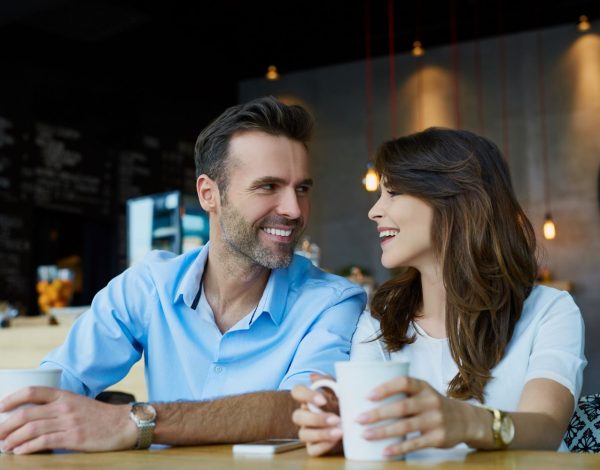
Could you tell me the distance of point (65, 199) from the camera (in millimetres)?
6648

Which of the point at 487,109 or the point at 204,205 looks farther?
the point at 487,109

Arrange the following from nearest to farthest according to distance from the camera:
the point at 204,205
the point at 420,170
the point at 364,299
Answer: the point at 420,170, the point at 364,299, the point at 204,205

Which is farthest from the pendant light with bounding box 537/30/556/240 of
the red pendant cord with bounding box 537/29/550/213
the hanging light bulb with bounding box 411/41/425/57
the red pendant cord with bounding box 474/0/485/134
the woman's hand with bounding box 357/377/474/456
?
the woman's hand with bounding box 357/377/474/456

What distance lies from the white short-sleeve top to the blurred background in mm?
4281

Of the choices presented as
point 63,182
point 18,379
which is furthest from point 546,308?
point 63,182

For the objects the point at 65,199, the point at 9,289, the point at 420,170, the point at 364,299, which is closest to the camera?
the point at 420,170

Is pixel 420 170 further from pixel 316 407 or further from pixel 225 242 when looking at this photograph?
pixel 316 407

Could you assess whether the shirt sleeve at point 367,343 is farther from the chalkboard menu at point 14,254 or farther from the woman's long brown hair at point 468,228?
the chalkboard menu at point 14,254

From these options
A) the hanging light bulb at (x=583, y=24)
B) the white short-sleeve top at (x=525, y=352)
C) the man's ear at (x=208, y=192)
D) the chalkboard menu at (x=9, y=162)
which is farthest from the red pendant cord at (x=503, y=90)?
the white short-sleeve top at (x=525, y=352)

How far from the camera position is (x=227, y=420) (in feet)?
4.32

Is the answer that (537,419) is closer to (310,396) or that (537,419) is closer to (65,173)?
(310,396)

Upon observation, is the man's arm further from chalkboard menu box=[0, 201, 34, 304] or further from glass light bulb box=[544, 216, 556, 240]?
glass light bulb box=[544, 216, 556, 240]

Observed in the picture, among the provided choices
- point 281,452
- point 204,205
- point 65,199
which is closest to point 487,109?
point 65,199

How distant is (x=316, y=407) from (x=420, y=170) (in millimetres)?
718
